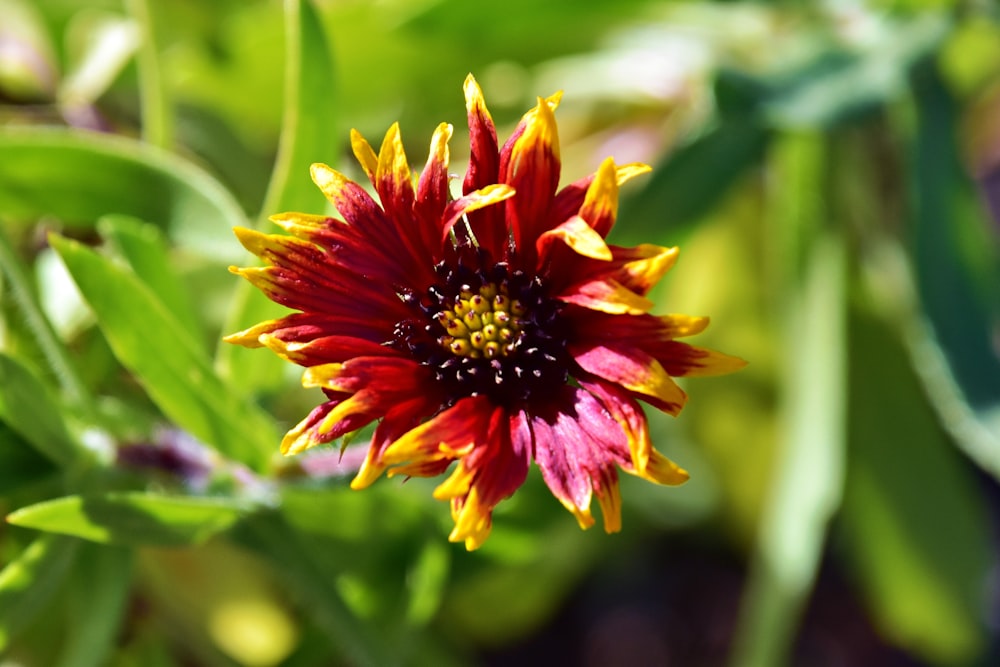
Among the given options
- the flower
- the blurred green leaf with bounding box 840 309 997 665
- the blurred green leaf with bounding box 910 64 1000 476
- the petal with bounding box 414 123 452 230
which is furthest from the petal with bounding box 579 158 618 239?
the blurred green leaf with bounding box 840 309 997 665

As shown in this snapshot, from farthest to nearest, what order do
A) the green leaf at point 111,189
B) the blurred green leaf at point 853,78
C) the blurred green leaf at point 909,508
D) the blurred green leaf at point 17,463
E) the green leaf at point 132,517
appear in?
the blurred green leaf at point 909,508 → the blurred green leaf at point 853,78 → the green leaf at point 111,189 → the blurred green leaf at point 17,463 → the green leaf at point 132,517

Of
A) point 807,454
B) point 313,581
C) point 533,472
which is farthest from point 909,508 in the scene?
point 313,581

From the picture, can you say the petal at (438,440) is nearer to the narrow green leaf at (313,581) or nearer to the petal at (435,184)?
the petal at (435,184)

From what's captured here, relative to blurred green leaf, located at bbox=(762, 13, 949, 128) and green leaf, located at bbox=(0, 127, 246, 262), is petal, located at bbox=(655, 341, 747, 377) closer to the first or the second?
green leaf, located at bbox=(0, 127, 246, 262)

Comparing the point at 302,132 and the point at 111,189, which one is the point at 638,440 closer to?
the point at 302,132

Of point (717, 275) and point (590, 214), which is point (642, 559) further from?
point (590, 214)

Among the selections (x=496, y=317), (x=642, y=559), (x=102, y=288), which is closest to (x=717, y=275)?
(x=642, y=559)

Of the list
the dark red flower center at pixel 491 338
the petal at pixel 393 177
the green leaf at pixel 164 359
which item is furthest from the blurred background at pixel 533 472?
the petal at pixel 393 177
